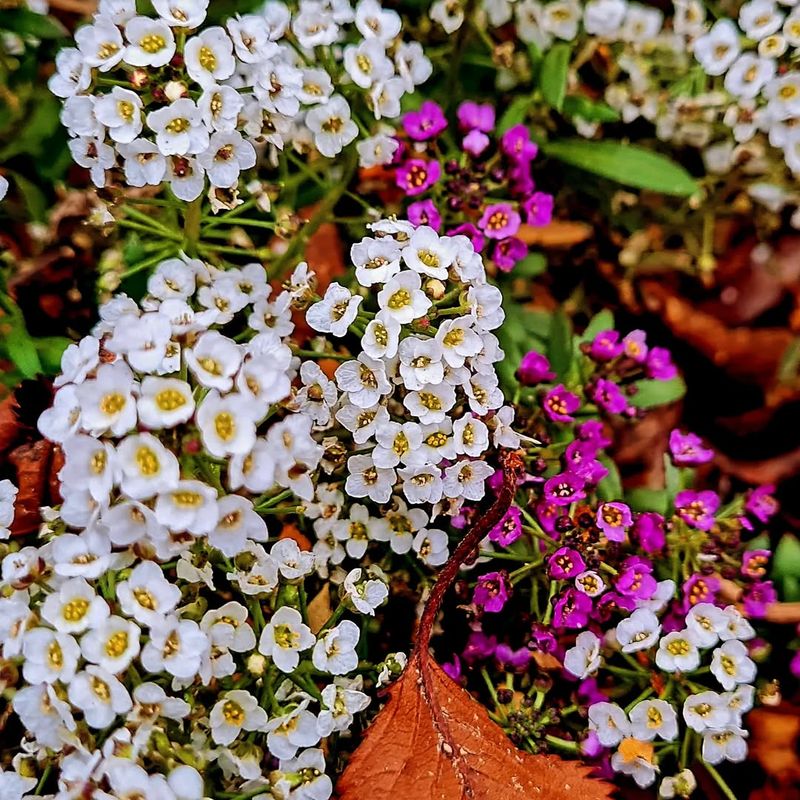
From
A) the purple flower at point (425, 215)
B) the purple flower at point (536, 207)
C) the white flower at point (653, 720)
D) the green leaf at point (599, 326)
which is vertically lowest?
the white flower at point (653, 720)

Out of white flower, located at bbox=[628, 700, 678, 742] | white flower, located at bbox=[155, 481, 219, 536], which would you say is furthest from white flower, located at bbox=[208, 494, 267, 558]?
white flower, located at bbox=[628, 700, 678, 742]

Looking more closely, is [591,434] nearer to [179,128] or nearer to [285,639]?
[285,639]

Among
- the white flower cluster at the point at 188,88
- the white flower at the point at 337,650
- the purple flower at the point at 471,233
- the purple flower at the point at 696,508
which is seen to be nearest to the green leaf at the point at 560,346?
the purple flower at the point at 471,233

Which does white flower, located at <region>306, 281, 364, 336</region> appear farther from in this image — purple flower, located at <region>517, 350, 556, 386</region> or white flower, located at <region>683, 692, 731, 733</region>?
white flower, located at <region>683, 692, 731, 733</region>

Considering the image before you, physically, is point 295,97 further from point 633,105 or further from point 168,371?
point 633,105

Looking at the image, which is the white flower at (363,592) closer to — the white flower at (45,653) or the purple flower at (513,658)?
the purple flower at (513,658)

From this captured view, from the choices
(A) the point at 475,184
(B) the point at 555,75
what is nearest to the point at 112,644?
(A) the point at 475,184
